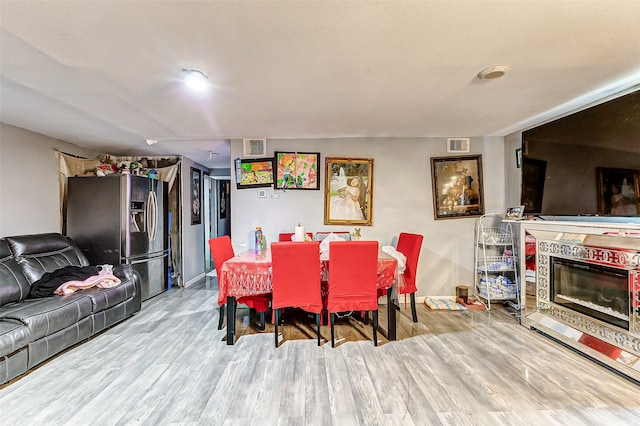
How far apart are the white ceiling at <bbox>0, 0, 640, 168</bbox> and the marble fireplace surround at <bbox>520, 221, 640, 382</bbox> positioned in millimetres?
1286

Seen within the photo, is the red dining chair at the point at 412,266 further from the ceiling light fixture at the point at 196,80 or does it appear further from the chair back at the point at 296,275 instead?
the ceiling light fixture at the point at 196,80

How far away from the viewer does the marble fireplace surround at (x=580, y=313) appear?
2.12 metres

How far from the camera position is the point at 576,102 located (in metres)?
2.83

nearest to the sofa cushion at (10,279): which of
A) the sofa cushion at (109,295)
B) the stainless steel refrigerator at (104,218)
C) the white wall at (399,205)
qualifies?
the sofa cushion at (109,295)

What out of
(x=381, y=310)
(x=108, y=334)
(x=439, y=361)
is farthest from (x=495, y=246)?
(x=108, y=334)

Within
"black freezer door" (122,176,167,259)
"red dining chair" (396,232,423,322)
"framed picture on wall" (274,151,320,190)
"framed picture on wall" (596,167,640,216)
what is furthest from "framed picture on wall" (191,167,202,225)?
"framed picture on wall" (596,167,640,216)

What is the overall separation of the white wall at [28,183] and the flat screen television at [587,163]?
603 centimetres

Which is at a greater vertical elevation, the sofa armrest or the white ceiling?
the white ceiling

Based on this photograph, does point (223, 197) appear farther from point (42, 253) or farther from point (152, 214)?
point (42, 253)

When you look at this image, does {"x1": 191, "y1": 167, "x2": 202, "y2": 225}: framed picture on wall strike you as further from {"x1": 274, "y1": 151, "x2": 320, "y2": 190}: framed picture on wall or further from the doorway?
{"x1": 274, "y1": 151, "x2": 320, "y2": 190}: framed picture on wall

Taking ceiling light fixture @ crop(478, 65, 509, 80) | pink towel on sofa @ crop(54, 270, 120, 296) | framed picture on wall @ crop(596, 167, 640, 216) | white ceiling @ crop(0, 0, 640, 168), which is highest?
white ceiling @ crop(0, 0, 640, 168)

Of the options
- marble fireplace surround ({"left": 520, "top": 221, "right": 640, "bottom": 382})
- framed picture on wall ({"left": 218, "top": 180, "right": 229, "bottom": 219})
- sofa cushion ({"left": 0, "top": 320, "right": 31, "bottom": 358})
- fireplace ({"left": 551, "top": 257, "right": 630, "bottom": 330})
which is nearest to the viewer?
sofa cushion ({"left": 0, "top": 320, "right": 31, "bottom": 358})

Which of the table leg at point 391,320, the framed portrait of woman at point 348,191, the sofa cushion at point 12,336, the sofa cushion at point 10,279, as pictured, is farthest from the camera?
the framed portrait of woman at point 348,191

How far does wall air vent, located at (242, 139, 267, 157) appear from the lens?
4004 millimetres
